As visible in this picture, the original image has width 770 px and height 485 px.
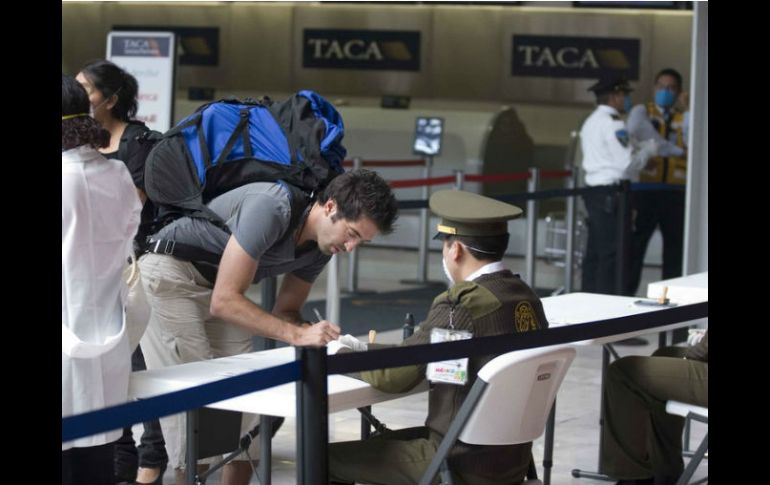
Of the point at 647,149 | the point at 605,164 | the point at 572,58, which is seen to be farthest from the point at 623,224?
the point at 572,58

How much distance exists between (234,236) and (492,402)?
0.92 metres

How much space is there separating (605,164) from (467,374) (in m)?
5.50

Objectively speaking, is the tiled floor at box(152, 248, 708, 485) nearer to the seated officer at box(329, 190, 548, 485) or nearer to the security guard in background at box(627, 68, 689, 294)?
the security guard in background at box(627, 68, 689, 294)

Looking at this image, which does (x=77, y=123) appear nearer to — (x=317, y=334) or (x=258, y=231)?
(x=258, y=231)

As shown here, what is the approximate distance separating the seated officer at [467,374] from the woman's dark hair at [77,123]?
3.10 ft

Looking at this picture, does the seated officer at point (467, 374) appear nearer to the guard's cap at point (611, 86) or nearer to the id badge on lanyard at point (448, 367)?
the id badge on lanyard at point (448, 367)

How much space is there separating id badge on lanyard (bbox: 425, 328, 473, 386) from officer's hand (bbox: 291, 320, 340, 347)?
1.16 feet

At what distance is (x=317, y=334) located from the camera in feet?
13.4

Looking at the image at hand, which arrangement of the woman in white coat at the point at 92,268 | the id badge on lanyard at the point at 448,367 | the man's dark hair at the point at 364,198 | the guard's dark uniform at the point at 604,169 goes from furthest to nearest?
1. the guard's dark uniform at the point at 604,169
2. the man's dark hair at the point at 364,198
3. the id badge on lanyard at the point at 448,367
4. the woman in white coat at the point at 92,268

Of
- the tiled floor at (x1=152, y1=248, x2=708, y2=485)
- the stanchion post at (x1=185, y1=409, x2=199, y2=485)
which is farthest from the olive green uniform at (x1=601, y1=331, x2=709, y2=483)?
the stanchion post at (x1=185, y1=409, x2=199, y2=485)

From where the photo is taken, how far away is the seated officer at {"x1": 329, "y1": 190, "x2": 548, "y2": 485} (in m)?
3.82

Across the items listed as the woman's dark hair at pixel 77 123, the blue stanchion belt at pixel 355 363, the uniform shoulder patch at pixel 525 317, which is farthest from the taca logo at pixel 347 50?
the woman's dark hair at pixel 77 123

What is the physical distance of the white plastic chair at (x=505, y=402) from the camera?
3637 millimetres
